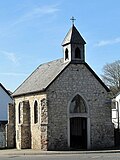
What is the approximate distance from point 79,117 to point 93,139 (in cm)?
249

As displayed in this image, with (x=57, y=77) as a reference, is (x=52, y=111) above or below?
below

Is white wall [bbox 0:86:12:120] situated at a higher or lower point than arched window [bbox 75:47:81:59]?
lower

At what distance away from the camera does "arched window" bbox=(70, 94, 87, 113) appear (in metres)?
42.2

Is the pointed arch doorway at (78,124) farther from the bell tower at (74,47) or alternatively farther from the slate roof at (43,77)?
the bell tower at (74,47)

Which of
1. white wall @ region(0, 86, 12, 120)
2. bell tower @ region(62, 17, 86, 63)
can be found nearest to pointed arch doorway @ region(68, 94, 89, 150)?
bell tower @ region(62, 17, 86, 63)

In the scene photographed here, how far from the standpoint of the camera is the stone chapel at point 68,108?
41.1 metres

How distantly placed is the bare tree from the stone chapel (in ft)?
98.3

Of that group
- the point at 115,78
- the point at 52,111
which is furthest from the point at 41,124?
the point at 115,78

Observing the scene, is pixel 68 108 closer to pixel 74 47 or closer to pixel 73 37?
pixel 74 47

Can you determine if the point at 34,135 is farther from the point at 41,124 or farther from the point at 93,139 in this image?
the point at 93,139

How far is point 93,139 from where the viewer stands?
42.4m

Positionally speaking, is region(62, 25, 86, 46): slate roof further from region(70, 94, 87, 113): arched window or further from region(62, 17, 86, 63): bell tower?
region(70, 94, 87, 113): arched window

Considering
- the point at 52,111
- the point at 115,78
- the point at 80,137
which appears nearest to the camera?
the point at 52,111

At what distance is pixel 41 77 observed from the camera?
1783 inches
